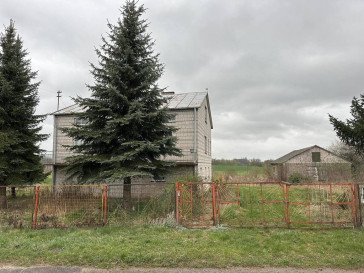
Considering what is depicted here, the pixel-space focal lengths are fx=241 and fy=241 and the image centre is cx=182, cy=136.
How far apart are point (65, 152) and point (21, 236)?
11.0 metres

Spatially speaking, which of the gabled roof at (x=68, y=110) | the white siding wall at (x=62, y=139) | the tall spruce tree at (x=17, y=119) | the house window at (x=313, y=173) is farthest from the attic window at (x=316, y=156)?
the tall spruce tree at (x=17, y=119)

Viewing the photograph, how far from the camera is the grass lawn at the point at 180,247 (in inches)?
209

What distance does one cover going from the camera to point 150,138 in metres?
10.7

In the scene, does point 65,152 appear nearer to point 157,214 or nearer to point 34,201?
point 34,201

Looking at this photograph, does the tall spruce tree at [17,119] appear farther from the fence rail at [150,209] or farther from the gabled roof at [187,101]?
the gabled roof at [187,101]

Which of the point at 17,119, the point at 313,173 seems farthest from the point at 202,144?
the point at 313,173

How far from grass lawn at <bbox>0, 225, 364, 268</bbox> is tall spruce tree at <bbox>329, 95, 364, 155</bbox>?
636 cm

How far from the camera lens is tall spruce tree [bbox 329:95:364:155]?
12.1 m

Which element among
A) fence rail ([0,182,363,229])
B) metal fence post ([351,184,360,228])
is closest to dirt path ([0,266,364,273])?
fence rail ([0,182,363,229])

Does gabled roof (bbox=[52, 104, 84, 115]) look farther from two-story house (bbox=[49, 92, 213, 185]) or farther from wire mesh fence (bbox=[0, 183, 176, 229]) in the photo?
wire mesh fence (bbox=[0, 183, 176, 229])

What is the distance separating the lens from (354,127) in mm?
12180

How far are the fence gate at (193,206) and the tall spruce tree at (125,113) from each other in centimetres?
161

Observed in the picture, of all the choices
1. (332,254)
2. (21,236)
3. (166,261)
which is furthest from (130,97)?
(332,254)

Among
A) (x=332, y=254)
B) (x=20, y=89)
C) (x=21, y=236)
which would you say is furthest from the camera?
(x=20, y=89)
